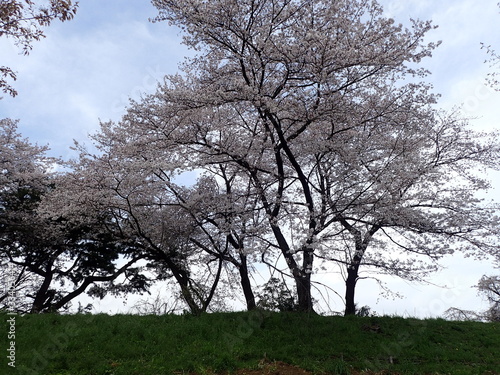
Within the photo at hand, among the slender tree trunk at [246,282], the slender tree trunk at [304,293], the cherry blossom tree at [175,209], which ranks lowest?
the slender tree trunk at [304,293]

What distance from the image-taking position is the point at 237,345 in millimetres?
8266

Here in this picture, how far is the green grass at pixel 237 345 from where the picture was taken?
7035 millimetres

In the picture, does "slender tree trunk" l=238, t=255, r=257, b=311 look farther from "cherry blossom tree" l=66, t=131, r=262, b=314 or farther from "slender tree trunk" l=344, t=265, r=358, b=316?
"slender tree trunk" l=344, t=265, r=358, b=316

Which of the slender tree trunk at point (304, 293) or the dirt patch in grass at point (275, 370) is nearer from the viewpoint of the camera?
the dirt patch in grass at point (275, 370)

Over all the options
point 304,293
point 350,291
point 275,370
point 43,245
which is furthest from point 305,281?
point 43,245

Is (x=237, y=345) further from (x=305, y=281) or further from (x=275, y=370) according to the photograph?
(x=305, y=281)

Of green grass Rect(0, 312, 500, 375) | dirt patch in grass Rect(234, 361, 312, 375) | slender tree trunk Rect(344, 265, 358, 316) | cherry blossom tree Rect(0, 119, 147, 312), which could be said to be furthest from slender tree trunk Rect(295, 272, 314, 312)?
cherry blossom tree Rect(0, 119, 147, 312)

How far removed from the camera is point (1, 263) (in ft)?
60.8

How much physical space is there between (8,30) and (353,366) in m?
9.45

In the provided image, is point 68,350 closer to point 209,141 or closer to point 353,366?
point 353,366

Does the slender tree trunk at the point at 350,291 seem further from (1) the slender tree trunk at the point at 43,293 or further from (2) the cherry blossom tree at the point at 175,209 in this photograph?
(1) the slender tree trunk at the point at 43,293

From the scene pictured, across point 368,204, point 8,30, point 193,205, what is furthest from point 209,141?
point 8,30

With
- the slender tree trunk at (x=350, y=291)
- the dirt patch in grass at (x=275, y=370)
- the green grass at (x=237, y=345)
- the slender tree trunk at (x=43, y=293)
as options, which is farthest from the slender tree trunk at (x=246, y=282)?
the slender tree trunk at (x=43, y=293)

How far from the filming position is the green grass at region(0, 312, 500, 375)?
23.1ft
